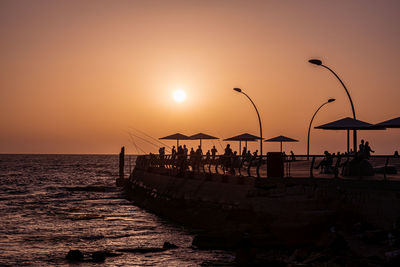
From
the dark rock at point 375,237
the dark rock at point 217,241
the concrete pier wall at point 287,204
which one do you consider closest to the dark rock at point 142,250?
the dark rock at point 217,241

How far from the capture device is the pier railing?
23172 millimetres

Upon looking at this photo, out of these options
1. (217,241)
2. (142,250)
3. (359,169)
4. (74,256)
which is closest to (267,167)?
(359,169)

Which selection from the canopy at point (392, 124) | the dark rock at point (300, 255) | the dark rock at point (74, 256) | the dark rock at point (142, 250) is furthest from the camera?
the canopy at point (392, 124)

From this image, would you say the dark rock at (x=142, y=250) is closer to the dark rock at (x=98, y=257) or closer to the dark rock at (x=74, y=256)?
the dark rock at (x=98, y=257)

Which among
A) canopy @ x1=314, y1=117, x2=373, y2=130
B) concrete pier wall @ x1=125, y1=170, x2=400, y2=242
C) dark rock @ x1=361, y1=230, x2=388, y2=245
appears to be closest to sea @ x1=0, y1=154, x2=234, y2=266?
concrete pier wall @ x1=125, y1=170, x2=400, y2=242

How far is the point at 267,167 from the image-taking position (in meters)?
23.4

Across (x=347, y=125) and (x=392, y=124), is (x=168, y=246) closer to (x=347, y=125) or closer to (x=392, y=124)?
(x=347, y=125)

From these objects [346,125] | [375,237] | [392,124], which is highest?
[346,125]

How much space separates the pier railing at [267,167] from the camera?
23.2 m

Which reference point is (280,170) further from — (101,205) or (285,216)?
(101,205)

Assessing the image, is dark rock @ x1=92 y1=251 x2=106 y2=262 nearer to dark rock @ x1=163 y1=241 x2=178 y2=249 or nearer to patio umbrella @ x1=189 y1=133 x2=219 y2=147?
dark rock @ x1=163 y1=241 x2=178 y2=249

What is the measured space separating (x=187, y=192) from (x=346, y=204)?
42.2 feet

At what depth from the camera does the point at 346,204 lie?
63.1 feet

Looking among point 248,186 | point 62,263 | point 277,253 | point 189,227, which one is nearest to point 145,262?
point 62,263
